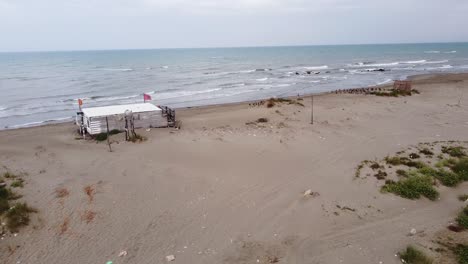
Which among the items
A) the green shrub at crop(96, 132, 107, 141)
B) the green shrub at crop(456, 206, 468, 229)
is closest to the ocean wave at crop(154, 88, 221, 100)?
the green shrub at crop(96, 132, 107, 141)

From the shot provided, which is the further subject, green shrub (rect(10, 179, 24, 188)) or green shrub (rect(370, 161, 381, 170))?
green shrub (rect(370, 161, 381, 170))

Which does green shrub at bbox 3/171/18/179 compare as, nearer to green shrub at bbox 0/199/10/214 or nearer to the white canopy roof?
green shrub at bbox 0/199/10/214

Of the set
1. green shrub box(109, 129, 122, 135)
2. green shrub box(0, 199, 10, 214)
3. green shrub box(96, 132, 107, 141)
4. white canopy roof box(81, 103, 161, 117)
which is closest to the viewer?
green shrub box(0, 199, 10, 214)

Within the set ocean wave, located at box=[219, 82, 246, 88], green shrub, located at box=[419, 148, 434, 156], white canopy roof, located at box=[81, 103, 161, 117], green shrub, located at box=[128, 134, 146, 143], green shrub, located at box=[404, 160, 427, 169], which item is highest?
white canopy roof, located at box=[81, 103, 161, 117]

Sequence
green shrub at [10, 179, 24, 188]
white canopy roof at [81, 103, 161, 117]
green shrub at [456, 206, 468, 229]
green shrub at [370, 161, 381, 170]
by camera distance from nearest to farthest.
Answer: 1. green shrub at [456, 206, 468, 229]
2. green shrub at [10, 179, 24, 188]
3. green shrub at [370, 161, 381, 170]
4. white canopy roof at [81, 103, 161, 117]

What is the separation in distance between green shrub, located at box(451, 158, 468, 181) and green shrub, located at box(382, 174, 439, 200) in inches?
53.8

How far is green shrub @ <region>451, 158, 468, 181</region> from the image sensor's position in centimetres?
1262

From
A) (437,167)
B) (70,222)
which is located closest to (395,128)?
(437,167)

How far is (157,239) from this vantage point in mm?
9484

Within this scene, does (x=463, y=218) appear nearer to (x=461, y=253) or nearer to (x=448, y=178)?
(x=461, y=253)

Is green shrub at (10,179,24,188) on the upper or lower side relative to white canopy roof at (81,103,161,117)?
lower

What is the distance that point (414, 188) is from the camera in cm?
1168

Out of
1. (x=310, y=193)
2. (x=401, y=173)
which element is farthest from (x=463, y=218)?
(x=310, y=193)

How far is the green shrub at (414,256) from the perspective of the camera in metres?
7.99
